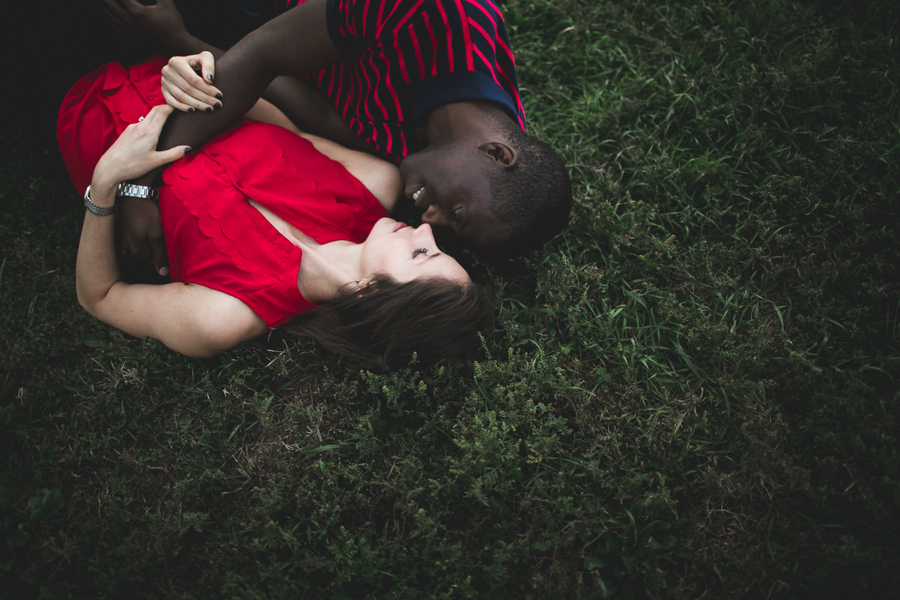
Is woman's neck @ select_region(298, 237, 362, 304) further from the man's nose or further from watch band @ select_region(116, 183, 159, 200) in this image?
watch band @ select_region(116, 183, 159, 200)

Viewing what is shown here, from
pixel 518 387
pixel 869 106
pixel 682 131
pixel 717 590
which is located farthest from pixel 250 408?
pixel 869 106

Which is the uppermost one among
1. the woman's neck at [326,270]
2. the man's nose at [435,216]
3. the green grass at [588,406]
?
the man's nose at [435,216]

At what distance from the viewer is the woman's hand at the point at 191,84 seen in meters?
2.56

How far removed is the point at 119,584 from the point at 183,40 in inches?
113

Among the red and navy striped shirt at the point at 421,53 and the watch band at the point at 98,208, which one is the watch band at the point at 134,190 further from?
the red and navy striped shirt at the point at 421,53

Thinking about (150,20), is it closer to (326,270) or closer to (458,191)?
(326,270)

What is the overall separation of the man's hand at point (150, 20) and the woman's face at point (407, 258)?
1.60 m

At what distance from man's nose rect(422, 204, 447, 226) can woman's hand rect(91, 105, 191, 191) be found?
1.30m

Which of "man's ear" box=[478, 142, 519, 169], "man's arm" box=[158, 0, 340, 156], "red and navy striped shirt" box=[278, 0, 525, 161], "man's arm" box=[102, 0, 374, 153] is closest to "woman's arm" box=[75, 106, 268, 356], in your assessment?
"man's arm" box=[158, 0, 340, 156]

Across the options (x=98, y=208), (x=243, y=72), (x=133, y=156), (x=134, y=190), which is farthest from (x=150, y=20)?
(x=98, y=208)

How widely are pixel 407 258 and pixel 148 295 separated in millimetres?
1394

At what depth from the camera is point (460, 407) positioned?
2865mm

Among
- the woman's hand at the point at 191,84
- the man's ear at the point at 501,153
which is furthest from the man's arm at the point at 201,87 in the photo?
the man's ear at the point at 501,153

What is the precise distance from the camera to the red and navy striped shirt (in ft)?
7.93
